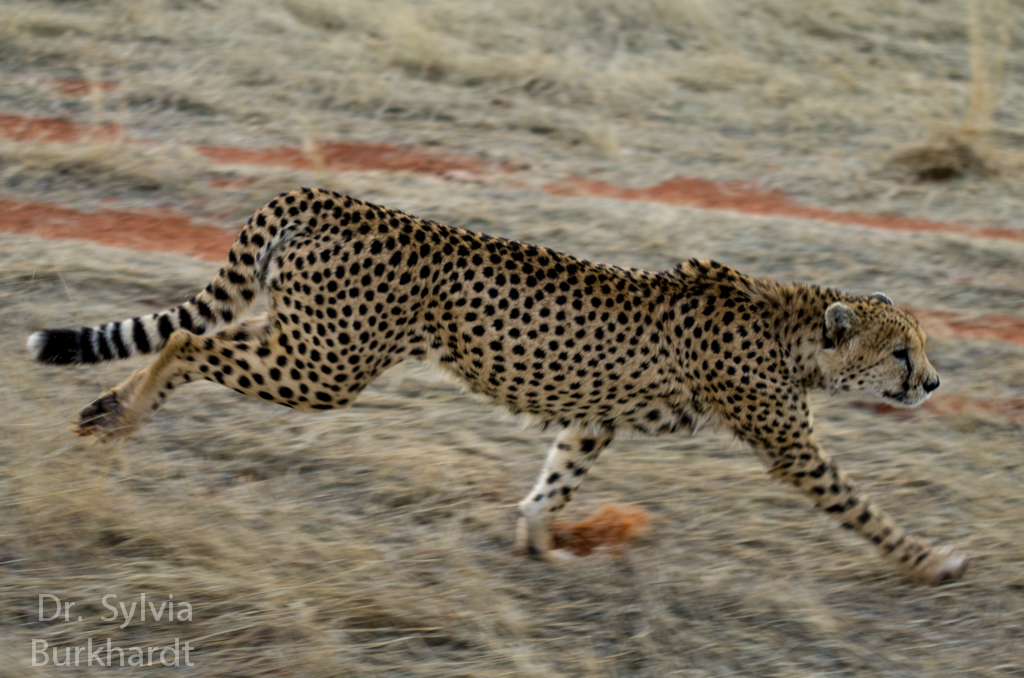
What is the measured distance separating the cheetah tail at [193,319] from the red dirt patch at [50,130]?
4270mm

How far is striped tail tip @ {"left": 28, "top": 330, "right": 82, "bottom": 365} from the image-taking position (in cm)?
356

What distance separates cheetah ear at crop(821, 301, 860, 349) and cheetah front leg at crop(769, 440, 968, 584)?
0.38 meters

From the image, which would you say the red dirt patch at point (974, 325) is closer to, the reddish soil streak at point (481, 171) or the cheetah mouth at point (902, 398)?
the reddish soil streak at point (481, 171)

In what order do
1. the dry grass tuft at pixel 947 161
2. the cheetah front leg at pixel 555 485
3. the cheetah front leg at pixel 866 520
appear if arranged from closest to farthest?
the cheetah front leg at pixel 866 520 < the cheetah front leg at pixel 555 485 < the dry grass tuft at pixel 947 161

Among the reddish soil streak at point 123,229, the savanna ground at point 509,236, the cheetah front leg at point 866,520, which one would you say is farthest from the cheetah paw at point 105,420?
the reddish soil streak at point 123,229

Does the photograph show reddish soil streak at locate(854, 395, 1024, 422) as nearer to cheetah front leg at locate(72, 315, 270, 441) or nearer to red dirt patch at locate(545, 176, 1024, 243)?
red dirt patch at locate(545, 176, 1024, 243)

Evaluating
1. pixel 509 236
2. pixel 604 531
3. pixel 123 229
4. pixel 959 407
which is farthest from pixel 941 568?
pixel 123 229

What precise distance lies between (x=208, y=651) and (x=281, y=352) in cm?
99

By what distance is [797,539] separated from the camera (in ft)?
12.9

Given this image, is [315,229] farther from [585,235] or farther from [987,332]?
[987,332]

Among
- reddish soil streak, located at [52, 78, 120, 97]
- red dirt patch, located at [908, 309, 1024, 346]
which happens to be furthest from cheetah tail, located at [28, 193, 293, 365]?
reddish soil streak, located at [52, 78, 120, 97]

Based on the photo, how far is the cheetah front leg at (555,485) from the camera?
3809 mm

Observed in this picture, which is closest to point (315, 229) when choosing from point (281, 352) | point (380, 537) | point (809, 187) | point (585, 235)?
point (281, 352)

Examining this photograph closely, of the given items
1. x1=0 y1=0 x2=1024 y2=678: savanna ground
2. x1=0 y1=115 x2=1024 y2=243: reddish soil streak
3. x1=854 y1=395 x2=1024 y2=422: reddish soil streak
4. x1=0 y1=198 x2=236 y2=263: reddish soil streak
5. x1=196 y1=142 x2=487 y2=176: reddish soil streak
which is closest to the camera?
x1=0 y1=0 x2=1024 y2=678: savanna ground
